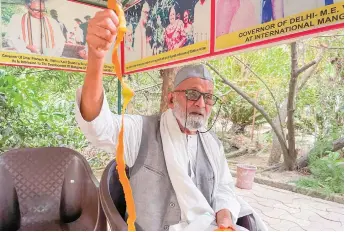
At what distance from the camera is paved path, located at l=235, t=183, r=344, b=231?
9.27 ft

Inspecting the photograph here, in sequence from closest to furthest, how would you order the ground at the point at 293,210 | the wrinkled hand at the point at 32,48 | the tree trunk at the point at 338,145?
the wrinkled hand at the point at 32,48
the ground at the point at 293,210
the tree trunk at the point at 338,145

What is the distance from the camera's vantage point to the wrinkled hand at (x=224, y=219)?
129 cm

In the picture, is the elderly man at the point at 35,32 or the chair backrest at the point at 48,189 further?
Answer: the elderly man at the point at 35,32

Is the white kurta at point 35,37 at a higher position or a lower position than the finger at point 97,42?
higher

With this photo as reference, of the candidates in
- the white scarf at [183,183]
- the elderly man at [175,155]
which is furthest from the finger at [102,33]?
the white scarf at [183,183]

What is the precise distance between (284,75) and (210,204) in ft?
11.4

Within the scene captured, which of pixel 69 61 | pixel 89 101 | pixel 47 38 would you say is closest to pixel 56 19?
pixel 47 38

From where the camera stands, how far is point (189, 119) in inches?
61.7

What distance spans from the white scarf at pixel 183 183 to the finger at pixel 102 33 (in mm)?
795

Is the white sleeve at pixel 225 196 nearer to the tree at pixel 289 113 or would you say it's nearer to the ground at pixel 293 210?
the ground at pixel 293 210

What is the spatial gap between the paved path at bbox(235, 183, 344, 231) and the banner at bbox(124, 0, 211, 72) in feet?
6.97

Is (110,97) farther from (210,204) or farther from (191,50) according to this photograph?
(210,204)

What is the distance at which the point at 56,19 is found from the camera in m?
2.81

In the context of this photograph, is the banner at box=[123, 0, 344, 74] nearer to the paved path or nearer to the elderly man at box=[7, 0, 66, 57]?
the elderly man at box=[7, 0, 66, 57]
